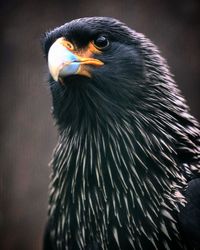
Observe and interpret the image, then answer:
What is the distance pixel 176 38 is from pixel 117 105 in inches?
12.6

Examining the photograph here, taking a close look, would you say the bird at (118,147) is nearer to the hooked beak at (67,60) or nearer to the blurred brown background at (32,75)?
the hooked beak at (67,60)

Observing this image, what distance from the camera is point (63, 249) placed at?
142 cm

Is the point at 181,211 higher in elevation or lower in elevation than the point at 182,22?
lower

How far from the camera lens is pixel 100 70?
1.34m

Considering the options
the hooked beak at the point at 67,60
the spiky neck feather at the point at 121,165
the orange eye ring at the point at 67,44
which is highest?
the orange eye ring at the point at 67,44

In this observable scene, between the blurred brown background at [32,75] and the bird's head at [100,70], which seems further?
the blurred brown background at [32,75]

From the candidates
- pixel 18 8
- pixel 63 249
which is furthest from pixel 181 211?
pixel 18 8

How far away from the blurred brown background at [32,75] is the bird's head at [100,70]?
0.48 ft

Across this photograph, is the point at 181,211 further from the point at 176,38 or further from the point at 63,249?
the point at 176,38

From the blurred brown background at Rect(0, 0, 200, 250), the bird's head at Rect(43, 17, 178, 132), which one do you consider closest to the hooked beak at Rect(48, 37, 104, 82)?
the bird's head at Rect(43, 17, 178, 132)

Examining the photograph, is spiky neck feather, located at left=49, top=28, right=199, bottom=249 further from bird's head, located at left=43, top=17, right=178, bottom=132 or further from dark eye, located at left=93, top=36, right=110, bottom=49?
dark eye, located at left=93, top=36, right=110, bottom=49

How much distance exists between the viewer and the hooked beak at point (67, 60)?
1258 millimetres

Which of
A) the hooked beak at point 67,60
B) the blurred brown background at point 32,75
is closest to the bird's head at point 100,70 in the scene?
the hooked beak at point 67,60

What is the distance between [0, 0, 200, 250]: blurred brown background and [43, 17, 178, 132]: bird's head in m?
0.15
